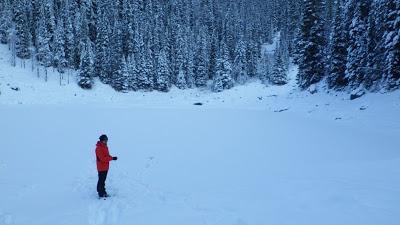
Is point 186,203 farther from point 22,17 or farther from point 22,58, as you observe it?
point 22,17

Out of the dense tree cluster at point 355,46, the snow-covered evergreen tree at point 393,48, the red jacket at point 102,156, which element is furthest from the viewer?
the dense tree cluster at point 355,46

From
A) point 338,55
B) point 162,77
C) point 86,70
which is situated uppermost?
point 86,70

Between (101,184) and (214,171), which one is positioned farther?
(214,171)

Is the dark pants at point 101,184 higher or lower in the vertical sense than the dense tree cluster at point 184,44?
lower

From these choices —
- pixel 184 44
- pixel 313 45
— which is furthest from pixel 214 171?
pixel 184 44

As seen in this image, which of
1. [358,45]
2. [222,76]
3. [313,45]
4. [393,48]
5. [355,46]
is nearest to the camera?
[393,48]

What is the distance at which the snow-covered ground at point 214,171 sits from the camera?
7852 millimetres

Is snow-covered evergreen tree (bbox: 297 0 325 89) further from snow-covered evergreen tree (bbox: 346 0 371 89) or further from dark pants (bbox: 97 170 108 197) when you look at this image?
dark pants (bbox: 97 170 108 197)

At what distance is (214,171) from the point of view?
12484 mm

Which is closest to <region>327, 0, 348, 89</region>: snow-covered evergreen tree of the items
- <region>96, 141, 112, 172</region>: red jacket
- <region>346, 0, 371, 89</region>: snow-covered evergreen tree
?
<region>346, 0, 371, 89</region>: snow-covered evergreen tree

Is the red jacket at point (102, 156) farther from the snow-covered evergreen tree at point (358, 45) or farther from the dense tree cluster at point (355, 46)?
the snow-covered evergreen tree at point (358, 45)

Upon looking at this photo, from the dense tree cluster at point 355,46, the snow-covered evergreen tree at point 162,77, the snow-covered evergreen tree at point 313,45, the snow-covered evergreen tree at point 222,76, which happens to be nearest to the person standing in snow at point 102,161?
the dense tree cluster at point 355,46

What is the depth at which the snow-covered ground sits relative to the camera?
785cm

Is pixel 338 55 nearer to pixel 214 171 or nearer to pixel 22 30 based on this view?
pixel 214 171
